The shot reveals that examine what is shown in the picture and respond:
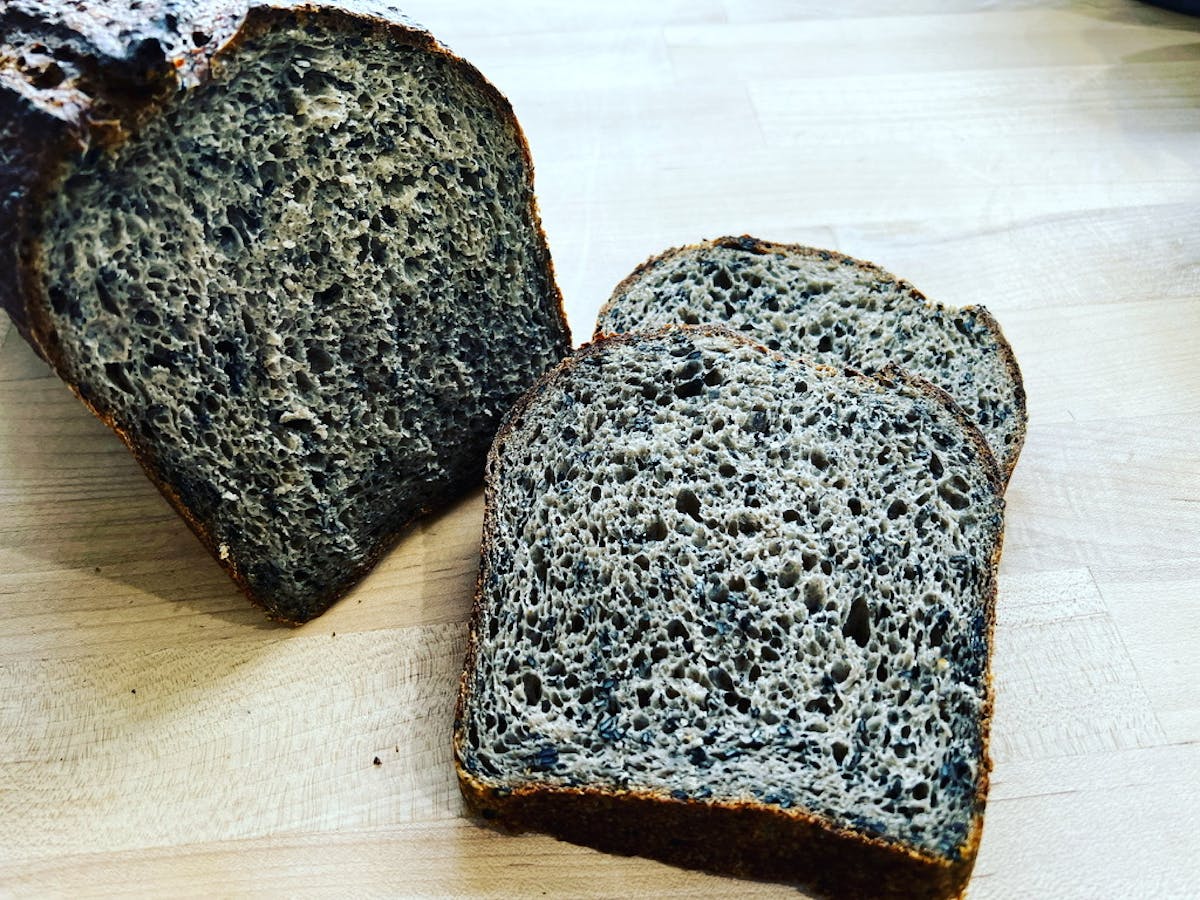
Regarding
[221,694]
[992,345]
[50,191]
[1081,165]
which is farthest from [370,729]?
[1081,165]

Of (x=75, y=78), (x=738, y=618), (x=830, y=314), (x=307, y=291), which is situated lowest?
(x=738, y=618)

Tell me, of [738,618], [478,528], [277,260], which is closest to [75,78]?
[277,260]

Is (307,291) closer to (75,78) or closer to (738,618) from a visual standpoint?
(75,78)

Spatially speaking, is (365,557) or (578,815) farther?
(365,557)

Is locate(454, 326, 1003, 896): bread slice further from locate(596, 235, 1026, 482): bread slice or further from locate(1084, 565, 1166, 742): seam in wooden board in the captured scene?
locate(1084, 565, 1166, 742): seam in wooden board

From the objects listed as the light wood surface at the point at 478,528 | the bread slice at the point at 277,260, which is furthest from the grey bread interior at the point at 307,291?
the light wood surface at the point at 478,528

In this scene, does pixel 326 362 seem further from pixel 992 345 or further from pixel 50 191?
pixel 992 345
